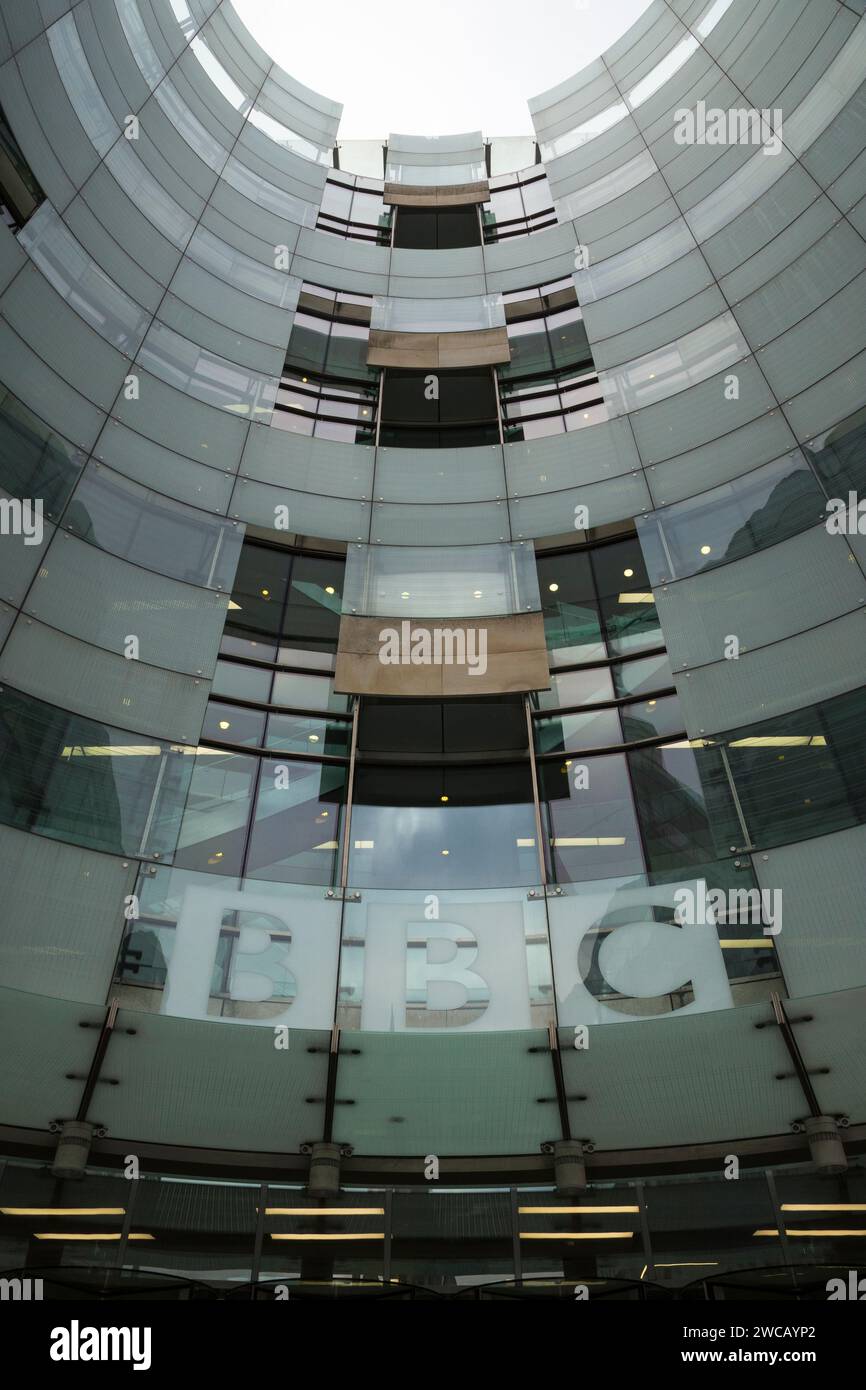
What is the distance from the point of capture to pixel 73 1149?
1038cm

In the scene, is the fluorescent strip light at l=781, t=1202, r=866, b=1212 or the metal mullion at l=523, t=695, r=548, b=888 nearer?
the fluorescent strip light at l=781, t=1202, r=866, b=1212

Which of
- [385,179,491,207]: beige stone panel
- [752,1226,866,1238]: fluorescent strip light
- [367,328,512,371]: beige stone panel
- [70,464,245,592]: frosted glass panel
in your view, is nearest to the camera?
[752,1226,866,1238]: fluorescent strip light

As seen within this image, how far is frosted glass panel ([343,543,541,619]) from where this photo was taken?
Result: 56.1 ft

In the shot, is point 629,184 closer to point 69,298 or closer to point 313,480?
point 313,480

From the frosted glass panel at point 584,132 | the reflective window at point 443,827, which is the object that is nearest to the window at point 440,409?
the reflective window at point 443,827

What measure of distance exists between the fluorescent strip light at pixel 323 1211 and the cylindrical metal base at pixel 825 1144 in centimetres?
486

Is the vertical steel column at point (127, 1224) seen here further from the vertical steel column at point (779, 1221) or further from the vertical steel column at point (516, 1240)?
the vertical steel column at point (779, 1221)

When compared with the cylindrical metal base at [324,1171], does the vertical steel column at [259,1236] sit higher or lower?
lower

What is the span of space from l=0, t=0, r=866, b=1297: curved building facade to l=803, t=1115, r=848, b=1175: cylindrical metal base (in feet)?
0.11

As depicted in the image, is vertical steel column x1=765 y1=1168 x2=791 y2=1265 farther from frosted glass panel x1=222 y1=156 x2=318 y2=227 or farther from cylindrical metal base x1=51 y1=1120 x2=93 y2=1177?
frosted glass panel x1=222 y1=156 x2=318 y2=227

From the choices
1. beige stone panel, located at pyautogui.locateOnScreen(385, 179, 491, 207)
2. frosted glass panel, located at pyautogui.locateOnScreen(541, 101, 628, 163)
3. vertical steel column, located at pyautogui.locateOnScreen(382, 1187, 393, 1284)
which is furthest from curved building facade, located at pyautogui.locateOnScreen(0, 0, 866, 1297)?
beige stone panel, located at pyautogui.locateOnScreen(385, 179, 491, 207)

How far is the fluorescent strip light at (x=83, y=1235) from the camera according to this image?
31.9 ft

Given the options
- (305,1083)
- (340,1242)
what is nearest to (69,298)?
(305,1083)

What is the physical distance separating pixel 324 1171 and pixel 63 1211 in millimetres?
2834
